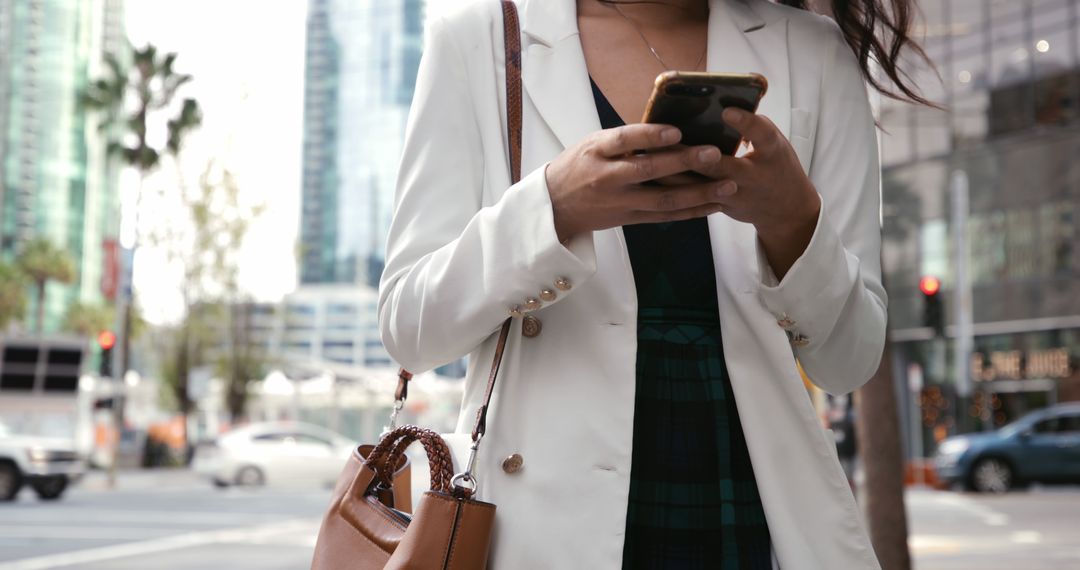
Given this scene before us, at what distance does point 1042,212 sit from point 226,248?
22.1m

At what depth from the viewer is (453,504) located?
120cm

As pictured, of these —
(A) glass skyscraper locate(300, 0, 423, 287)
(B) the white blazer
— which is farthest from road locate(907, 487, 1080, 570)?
(A) glass skyscraper locate(300, 0, 423, 287)

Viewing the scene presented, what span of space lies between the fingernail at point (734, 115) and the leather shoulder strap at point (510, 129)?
39 cm

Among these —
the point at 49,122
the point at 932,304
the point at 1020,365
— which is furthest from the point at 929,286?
the point at 49,122

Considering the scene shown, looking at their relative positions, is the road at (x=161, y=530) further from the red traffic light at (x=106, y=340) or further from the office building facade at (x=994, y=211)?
the office building facade at (x=994, y=211)

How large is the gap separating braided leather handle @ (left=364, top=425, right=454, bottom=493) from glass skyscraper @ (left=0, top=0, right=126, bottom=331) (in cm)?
7348

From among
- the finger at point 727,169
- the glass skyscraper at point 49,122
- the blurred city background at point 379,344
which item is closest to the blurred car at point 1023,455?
the blurred city background at point 379,344

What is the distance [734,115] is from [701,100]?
42 millimetres

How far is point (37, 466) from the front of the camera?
18062 millimetres

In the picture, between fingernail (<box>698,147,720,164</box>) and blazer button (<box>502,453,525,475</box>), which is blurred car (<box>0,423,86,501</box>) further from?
fingernail (<box>698,147,720,164</box>)

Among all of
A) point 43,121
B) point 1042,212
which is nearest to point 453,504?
point 1042,212

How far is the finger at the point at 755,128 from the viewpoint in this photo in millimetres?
1068

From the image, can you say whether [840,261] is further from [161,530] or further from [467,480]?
[161,530]

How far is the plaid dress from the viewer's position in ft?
4.23
